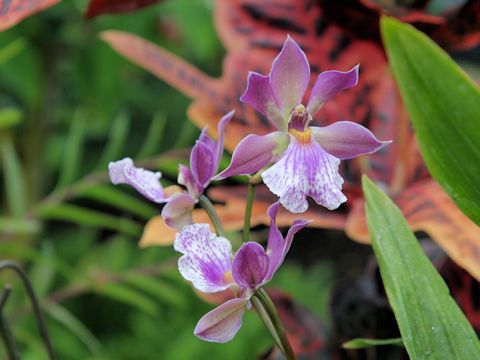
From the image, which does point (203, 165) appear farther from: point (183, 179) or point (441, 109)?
point (441, 109)

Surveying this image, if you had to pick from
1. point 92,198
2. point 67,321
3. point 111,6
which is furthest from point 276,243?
point 92,198

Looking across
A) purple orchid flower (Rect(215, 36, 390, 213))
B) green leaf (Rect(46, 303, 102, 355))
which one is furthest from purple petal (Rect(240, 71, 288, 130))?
green leaf (Rect(46, 303, 102, 355))

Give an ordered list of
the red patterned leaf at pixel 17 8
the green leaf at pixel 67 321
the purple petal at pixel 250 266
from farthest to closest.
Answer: the green leaf at pixel 67 321, the red patterned leaf at pixel 17 8, the purple petal at pixel 250 266

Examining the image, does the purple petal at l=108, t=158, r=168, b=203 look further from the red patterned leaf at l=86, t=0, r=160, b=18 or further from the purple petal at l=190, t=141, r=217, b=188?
the red patterned leaf at l=86, t=0, r=160, b=18

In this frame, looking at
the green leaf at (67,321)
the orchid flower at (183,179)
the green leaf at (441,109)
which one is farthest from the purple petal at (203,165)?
the green leaf at (67,321)

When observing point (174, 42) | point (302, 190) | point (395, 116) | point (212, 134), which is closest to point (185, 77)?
point (212, 134)

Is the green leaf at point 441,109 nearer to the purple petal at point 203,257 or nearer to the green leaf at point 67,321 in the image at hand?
the purple petal at point 203,257
